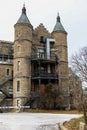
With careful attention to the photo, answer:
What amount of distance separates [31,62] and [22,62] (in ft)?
7.91

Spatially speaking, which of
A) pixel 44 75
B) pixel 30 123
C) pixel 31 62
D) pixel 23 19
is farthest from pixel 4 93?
pixel 30 123

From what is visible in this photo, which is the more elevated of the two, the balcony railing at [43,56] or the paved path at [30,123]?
the balcony railing at [43,56]

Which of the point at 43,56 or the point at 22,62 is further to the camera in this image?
the point at 43,56

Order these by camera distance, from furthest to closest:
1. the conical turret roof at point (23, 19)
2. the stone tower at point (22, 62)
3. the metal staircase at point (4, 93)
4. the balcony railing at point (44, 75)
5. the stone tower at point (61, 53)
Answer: the stone tower at point (61, 53), the conical turret roof at point (23, 19), the metal staircase at point (4, 93), the balcony railing at point (44, 75), the stone tower at point (22, 62)

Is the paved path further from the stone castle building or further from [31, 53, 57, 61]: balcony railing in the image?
[31, 53, 57, 61]: balcony railing

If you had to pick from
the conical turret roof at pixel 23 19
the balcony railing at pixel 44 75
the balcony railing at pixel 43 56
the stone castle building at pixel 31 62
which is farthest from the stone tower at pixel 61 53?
the conical turret roof at pixel 23 19

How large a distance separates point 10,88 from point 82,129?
44111mm

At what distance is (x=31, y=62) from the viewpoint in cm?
5553

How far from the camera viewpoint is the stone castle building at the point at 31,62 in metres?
53.6

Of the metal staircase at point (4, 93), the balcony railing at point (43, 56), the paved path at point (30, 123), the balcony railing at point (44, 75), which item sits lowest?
the paved path at point (30, 123)

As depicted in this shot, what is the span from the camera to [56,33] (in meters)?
58.6

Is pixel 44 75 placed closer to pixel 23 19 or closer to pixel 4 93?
pixel 4 93

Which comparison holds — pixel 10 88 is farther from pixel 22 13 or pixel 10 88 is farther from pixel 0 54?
pixel 22 13

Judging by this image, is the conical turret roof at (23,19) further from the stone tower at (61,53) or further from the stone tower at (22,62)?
the stone tower at (61,53)
